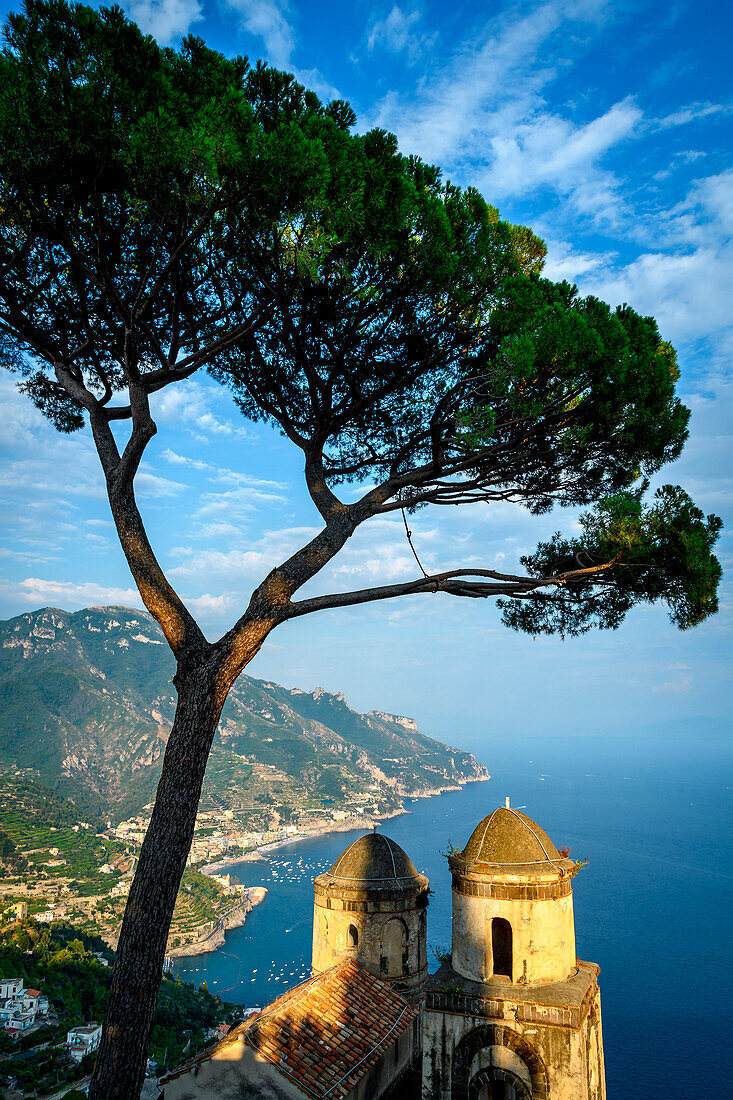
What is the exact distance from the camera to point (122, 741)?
480 ft

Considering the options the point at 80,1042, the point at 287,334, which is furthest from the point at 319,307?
the point at 80,1042

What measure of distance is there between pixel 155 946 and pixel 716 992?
5360 centimetres

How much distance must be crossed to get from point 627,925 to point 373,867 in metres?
56.1

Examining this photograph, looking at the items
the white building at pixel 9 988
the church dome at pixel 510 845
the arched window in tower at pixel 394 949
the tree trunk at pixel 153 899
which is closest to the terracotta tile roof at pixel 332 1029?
the arched window in tower at pixel 394 949

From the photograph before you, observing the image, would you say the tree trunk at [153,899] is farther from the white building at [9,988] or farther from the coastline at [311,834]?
the coastline at [311,834]

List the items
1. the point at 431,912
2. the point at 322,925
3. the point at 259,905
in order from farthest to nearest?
the point at 259,905, the point at 431,912, the point at 322,925

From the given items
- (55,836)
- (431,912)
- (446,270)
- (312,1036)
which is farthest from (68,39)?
(55,836)

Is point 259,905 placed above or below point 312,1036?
below

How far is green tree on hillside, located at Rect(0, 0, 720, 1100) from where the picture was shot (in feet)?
18.1

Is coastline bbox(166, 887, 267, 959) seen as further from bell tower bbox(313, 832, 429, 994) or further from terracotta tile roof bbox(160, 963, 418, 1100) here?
terracotta tile roof bbox(160, 963, 418, 1100)

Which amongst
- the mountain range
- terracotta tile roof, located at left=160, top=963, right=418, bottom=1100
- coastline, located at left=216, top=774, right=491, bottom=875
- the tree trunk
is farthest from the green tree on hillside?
the mountain range

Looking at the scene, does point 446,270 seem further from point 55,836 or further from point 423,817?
point 423,817

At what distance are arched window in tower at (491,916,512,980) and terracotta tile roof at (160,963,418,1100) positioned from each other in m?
1.93

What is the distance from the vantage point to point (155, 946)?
5.09 meters
